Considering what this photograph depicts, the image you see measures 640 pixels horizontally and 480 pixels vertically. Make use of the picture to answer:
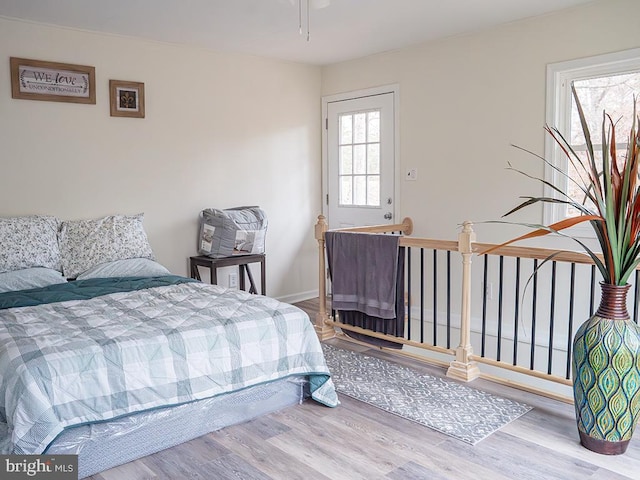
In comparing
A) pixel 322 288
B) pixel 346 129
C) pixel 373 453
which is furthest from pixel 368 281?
pixel 346 129

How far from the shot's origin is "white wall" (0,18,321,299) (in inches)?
157

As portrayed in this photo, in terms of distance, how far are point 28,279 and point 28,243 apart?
0.28 meters

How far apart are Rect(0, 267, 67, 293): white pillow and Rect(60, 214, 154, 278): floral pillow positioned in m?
0.21

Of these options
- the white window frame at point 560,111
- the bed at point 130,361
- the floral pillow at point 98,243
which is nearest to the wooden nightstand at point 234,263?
the floral pillow at point 98,243

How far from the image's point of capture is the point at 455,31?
4.39m

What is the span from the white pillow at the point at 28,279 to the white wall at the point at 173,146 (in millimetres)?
582

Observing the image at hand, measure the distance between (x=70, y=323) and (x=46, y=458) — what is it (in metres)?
0.73

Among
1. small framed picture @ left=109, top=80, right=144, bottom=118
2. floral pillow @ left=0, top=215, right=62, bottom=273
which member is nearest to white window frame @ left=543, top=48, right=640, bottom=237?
small framed picture @ left=109, top=80, right=144, bottom=118

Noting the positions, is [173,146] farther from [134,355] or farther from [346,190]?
[134,355]

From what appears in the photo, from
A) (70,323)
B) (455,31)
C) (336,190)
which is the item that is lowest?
(70,323)

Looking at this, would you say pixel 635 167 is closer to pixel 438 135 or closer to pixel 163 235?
pixel 438 135

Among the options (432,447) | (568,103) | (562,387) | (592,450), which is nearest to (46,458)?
(432,447)

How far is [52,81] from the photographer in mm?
4016

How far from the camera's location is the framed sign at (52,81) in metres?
3.88
